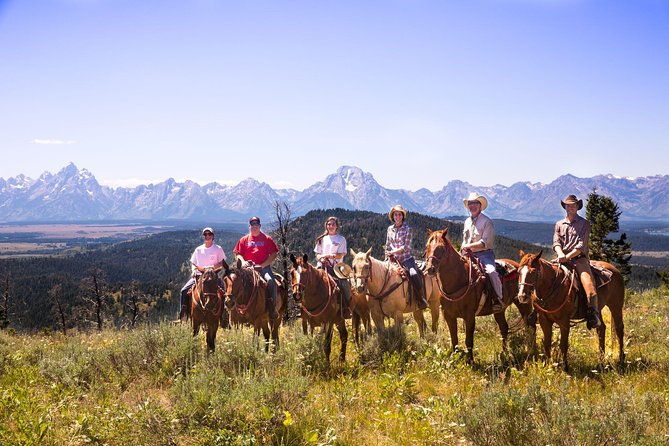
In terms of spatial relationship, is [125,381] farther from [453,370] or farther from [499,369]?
[499,369]

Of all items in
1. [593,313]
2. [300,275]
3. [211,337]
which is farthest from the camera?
[211,337]

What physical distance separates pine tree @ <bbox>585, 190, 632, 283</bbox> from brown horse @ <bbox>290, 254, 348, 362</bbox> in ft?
148

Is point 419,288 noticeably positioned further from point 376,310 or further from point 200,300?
point 200,300

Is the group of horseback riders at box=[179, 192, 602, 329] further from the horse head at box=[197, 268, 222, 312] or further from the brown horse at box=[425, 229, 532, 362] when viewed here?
the horse head at box=[197, 268, 222, 312]

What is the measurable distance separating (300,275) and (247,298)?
6.16 ft

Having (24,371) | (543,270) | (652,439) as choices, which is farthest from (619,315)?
(24,371)

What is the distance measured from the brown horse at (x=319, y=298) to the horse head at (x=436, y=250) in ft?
7.30

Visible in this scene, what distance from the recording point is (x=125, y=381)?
7.31m

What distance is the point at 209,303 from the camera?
30.3ft

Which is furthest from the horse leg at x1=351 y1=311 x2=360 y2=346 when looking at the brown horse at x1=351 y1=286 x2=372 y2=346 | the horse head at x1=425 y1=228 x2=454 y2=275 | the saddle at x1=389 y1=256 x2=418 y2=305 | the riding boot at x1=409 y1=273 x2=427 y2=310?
the horse head at x1=425 y1=228 x2=454 y2=275

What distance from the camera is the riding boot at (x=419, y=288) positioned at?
10.5 metres

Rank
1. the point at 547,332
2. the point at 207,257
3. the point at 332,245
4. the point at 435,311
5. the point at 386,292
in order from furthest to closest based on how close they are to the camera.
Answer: the point at 435,311 → the point at 207,257 → the point at 386,292 → the point at 332,245 → the point at 547,332

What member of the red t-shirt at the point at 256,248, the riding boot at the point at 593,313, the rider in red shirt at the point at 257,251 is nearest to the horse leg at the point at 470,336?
the riding boot at the point at 593,313

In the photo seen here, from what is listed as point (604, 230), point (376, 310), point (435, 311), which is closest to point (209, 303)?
point (376, 310)
